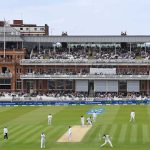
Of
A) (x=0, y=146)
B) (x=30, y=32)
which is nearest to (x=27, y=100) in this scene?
(x=0, y=146)

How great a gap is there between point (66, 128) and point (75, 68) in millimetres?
52739

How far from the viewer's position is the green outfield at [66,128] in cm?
4038

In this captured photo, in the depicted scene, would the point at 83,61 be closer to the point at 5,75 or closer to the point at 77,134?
the point at 5,75

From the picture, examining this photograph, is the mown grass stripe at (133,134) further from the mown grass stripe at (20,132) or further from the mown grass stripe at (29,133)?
the mown grass stripe at (20,132)

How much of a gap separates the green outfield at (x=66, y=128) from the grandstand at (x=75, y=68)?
32.4 meters

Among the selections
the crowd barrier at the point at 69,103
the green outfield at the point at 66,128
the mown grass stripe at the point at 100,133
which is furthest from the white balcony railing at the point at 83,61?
the mown grass stripe at the point at 100,133

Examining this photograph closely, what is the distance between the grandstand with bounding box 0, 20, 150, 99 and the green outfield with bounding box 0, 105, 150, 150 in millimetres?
32398

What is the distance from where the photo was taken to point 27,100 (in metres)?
88.8

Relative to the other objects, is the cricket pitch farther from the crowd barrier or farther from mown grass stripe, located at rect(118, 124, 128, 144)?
the crowd barrier

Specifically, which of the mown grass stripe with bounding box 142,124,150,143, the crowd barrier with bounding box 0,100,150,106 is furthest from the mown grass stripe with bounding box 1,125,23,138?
the crowd barrier with bounding box 0,100,150,106

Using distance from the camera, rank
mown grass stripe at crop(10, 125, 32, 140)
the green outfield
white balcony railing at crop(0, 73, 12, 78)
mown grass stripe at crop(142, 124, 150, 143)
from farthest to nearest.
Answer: white balcony railing at crop(0, 73, 12, 78)
mown grass stripe at crop(10, 125, 32, 140)
mown grass stripe at crop(142, 124, 150, 143)
the green outfield

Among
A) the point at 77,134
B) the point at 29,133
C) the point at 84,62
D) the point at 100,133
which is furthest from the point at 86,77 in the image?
the point at 77,134

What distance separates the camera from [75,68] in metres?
104

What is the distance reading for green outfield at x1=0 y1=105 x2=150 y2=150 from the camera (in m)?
40.4
